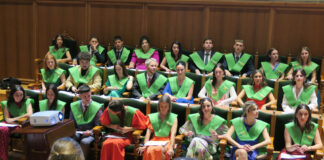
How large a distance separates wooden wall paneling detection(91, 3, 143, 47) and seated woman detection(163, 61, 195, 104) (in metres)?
1.76

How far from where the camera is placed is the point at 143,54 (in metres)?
5.96

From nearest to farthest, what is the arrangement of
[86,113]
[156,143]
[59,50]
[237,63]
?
[156,143], [86,113], [237,63], [59,50]

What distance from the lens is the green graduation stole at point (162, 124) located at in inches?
154

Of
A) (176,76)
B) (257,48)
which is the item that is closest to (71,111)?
(176,76)

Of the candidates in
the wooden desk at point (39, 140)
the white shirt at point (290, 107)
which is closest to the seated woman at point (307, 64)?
the white shirt at point (290, 107)

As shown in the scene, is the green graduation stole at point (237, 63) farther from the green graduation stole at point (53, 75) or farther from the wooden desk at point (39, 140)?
the wooden desk at point (39, 140)

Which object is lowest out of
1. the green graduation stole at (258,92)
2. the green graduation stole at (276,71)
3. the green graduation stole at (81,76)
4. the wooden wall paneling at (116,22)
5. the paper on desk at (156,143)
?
the paper on desk at (156,143)

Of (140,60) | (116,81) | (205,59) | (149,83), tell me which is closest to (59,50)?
(140,60)

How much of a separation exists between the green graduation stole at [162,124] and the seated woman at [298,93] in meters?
1.36

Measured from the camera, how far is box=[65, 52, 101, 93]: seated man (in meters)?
5.31

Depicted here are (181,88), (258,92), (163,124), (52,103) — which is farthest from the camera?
(181,88)

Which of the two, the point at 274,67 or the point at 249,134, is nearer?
the point at 249,134

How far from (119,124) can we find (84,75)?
1.48 m

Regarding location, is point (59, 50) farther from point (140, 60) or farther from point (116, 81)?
point (116, 81)
